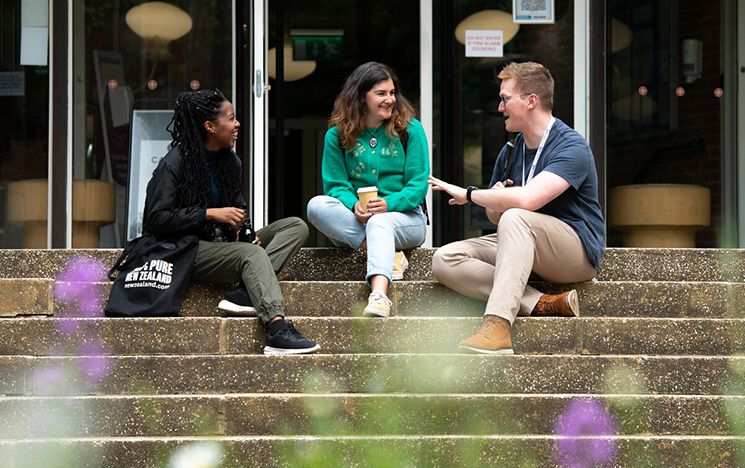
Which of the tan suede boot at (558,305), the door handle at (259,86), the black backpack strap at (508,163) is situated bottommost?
the tan suede boot at (558,305)

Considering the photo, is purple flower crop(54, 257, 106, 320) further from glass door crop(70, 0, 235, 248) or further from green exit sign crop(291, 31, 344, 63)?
green exit sign crop(291, 31, 344, 63)

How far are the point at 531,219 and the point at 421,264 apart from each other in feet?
3.23

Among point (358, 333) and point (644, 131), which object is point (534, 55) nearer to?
point (644, 131)

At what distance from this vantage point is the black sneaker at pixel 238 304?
17.4 feet

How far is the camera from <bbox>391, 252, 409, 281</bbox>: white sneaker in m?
5.87

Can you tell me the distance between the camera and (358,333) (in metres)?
5.16

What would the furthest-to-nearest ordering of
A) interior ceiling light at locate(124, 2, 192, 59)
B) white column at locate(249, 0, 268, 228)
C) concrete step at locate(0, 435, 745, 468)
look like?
interior ceiling light at locate(124, 2, 192, 59), white column at locate(249, 0, 268, 228), concrete step at locate(0, 435, 745, 468)

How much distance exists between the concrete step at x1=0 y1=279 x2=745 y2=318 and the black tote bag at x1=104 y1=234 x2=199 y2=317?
235 millimetres

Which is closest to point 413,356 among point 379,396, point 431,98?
point 379,396

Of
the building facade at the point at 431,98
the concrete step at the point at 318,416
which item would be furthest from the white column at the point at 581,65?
the concrete step at the point at 318,416

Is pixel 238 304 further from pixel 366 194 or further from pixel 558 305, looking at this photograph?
pixel 558 305

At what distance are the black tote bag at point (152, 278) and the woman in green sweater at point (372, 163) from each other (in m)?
0.82

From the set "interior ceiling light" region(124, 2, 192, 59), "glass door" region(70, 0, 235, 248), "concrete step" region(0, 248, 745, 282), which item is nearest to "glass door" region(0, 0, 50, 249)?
"glass door" region(70, 0, 235, 248)

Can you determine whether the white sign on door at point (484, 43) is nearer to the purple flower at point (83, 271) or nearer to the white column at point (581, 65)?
the white column at point (581, 65)
